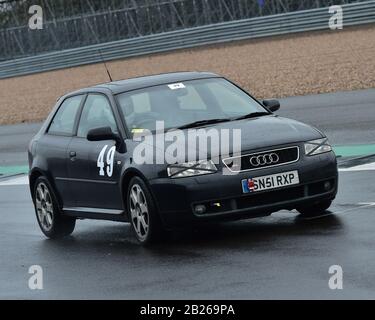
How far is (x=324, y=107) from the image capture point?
916 inches

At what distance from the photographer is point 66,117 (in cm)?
1195

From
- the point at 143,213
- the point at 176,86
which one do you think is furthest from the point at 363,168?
the point at 143,213

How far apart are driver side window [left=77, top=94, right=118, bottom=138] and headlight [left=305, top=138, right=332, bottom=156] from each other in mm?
1887

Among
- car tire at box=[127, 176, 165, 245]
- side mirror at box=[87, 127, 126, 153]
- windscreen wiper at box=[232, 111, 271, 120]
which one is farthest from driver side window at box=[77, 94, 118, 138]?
windscreen wiper at box=[232, 111, 271, 120]

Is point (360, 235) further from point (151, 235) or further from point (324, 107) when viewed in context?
point (324, 107)

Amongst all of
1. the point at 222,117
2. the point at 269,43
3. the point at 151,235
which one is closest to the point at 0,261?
the point at 151,235

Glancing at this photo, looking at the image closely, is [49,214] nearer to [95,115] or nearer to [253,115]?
[95,115]

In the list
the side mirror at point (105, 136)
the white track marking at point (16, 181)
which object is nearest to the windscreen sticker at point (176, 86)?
the side mirror at point (105, 136)

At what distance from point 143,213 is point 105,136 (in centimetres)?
90

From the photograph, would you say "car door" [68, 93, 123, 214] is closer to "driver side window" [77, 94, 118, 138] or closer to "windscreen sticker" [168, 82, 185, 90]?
"driver side window" [77, 94, 118, 138]

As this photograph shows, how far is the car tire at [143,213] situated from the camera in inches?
390

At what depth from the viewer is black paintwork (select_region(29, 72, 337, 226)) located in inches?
382

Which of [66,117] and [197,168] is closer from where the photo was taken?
[197,168]

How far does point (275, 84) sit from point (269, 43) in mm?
14951
